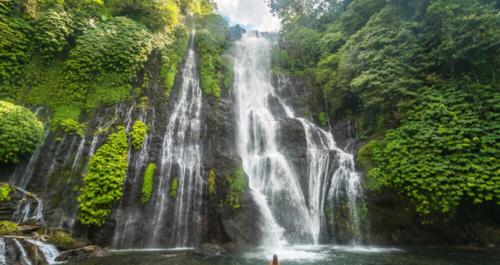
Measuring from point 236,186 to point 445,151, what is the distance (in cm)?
979

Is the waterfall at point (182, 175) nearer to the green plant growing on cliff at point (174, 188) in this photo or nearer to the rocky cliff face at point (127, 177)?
the green plant growing on cliff at point (174, 188)

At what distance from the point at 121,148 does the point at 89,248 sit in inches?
182

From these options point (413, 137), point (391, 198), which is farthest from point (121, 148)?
point (413, 137)

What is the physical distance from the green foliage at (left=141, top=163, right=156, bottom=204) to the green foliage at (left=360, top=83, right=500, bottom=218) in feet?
36.2

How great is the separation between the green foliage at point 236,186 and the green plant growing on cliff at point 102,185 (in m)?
5.17

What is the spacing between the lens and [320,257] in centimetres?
879

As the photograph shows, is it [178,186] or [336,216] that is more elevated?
[178,186]

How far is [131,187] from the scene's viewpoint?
11273 mm

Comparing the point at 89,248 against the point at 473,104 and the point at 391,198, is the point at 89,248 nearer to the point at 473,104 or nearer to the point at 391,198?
the point at 391,198

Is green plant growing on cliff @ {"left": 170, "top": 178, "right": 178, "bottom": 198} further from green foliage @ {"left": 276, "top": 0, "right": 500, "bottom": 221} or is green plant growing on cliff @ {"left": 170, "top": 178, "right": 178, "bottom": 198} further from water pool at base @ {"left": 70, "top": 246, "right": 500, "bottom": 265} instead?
green foliage @ {"left": 276, "top": 0, "right": 500, "bottom": 221}

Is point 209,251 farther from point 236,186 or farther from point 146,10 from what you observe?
point 146,10

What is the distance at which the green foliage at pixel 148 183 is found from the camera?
1128cm

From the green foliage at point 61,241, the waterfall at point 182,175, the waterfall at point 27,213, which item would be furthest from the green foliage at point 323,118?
the waterfall at point 27,213

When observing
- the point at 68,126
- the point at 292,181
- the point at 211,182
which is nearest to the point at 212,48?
the point at 68,126
